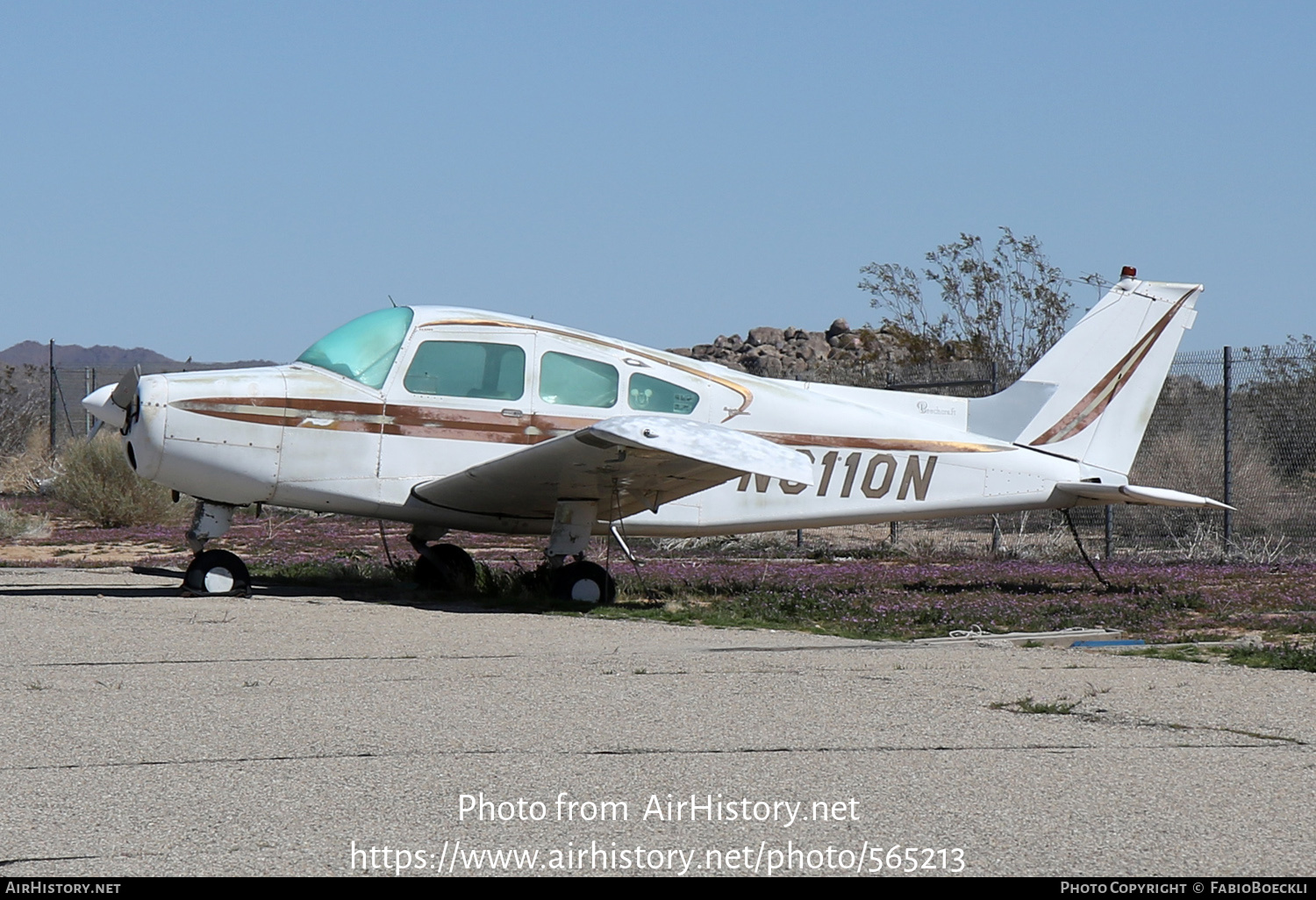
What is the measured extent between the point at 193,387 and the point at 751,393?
4.54 m

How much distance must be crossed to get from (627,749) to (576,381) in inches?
266

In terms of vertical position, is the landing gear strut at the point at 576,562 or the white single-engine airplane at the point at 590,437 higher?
the white single-engine airplane at the point at 590,437

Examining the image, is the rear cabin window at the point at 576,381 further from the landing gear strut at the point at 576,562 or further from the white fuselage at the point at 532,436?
the landing gear strut at the point at 576,562

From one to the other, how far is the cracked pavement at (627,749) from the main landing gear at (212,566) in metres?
2.34

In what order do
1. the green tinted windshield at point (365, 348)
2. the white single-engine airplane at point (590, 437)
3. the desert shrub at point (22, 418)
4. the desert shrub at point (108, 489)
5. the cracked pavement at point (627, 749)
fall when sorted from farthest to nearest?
the desert shrub at point (22, 418)
the desert shrub at point (108, 489)
the green tinted windshield at point (365, 348)
the white single-engine airplane at point (590, 437)
the cracked pavement at point (627, 749)

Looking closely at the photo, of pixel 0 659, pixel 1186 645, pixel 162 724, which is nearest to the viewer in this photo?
pixel 162 724

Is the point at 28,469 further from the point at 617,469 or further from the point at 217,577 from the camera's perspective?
the point at 617,469

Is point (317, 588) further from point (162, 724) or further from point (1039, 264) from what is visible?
point (1039, 264)

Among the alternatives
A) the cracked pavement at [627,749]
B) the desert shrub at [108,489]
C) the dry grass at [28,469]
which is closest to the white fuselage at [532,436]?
the cracked pavement at [627,749]

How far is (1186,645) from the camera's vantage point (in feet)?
28.3

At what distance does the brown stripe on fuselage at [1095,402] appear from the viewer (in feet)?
42.7

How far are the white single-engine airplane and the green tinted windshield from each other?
0.02m
